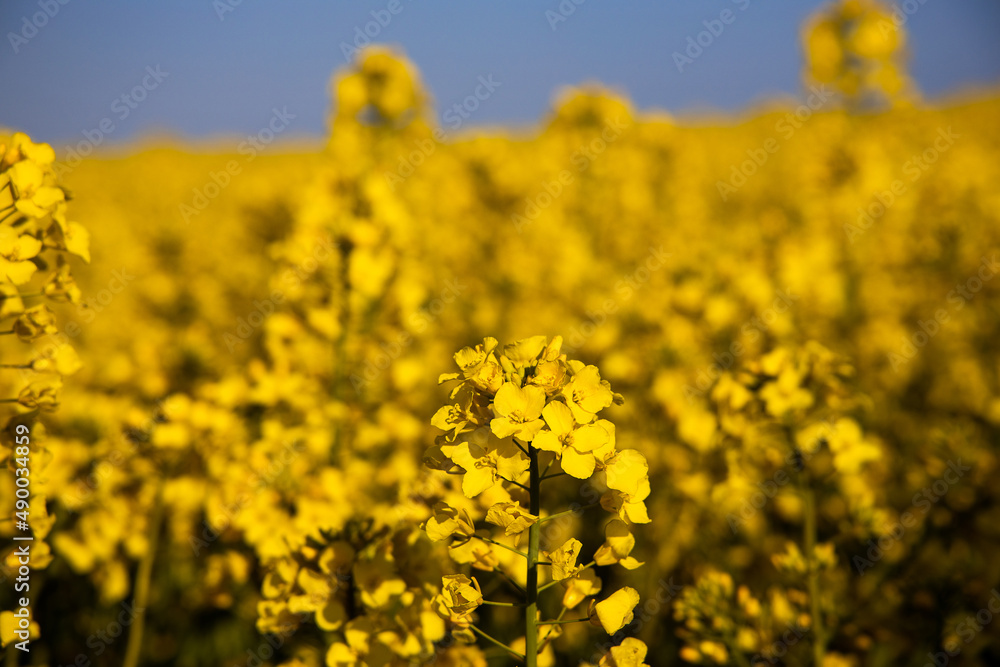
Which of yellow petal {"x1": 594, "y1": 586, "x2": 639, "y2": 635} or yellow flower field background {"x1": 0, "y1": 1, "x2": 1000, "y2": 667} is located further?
yellow flower field background {"x1": 0, "y1": 1, "x2": 1000, "y2": 667}

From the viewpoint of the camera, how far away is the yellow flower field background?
1.71 meters

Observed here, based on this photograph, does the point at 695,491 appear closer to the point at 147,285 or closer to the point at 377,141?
the point at 377,141

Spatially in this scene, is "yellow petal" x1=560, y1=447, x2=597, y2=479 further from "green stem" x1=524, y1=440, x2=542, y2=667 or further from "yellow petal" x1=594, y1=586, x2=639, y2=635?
"yellow petal" x1=594, y1=586, x2=639, y2=635

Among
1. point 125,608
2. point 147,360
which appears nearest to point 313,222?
point 147,360

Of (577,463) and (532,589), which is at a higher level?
(577,463)

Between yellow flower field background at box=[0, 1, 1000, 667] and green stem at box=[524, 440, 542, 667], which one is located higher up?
yellow flower field background at box=[0, 1, 1000, 667]

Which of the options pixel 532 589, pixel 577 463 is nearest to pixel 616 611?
pixel 532 589

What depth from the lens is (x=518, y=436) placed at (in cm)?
138

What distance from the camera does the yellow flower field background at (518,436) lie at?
1711 mm

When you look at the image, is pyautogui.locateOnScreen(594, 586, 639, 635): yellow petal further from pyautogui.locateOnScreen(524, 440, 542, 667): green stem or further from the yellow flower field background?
pyautogui.locateOnScreen(524, 440, 542, 667): green stem

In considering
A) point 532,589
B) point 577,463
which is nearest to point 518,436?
point 577,463

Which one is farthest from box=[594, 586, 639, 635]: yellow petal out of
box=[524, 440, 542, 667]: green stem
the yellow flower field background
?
box=[524, 440, 542, 667]: green stem

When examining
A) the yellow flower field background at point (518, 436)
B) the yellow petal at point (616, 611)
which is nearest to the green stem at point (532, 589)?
the yellow flower field background at point (518, 436)

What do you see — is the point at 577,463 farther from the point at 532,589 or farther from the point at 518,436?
the point at 532,589
